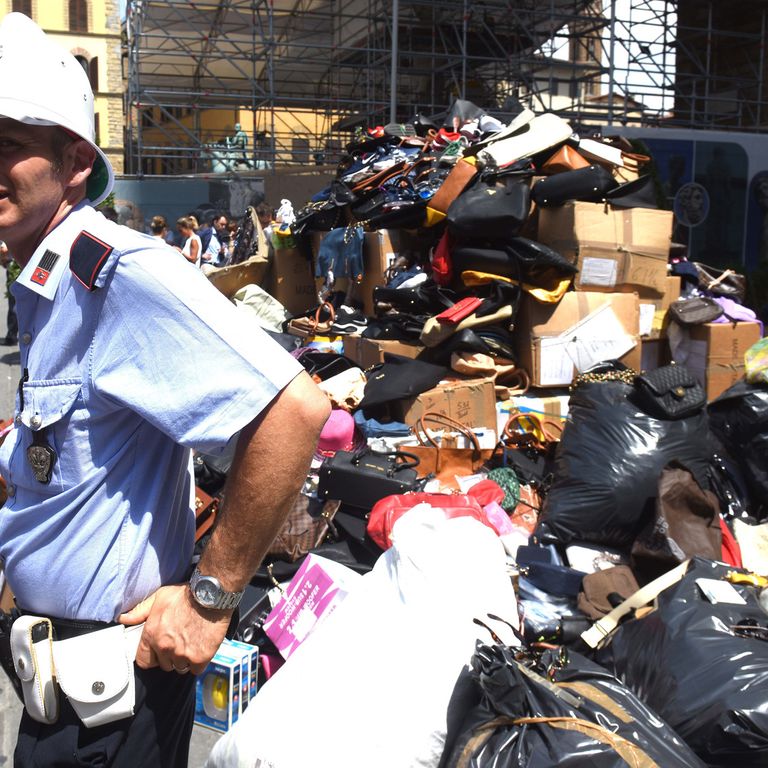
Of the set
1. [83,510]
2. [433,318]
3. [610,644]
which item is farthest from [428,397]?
[83,510]

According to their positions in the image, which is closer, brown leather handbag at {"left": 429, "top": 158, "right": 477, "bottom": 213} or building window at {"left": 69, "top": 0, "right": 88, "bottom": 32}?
brown leather handbag at {"left": 429, "top": 158, "right": 477, "bottom": 213}

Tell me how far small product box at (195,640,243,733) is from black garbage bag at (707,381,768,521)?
2327 mm

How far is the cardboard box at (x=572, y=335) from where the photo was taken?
16.9ft

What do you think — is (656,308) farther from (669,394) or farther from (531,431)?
(669,394)


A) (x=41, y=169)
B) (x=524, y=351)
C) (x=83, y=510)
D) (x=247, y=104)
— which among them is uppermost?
(x=247, y=104)

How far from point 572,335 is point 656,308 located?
0.76 m

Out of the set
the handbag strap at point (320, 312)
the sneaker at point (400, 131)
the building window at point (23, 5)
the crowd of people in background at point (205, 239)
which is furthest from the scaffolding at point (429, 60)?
the building window at point (23, 5)

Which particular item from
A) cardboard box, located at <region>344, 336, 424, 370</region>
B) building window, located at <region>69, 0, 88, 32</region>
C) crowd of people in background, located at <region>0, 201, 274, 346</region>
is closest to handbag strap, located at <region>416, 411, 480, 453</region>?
cardboard box, located at <region>344, 336, 424, 370</region>

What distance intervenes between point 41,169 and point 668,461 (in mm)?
2922

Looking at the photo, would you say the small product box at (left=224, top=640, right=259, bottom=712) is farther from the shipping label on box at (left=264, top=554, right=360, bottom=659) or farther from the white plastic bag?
the white plastic bag

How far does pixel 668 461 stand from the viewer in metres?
3.56

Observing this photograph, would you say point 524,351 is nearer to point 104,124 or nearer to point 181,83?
point 181,83

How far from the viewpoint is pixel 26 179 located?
1306 mm

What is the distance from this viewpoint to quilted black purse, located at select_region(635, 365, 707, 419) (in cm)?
370
